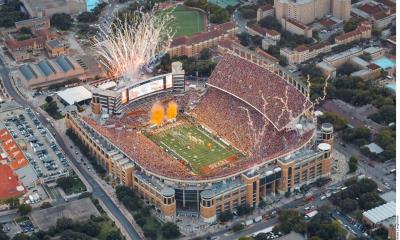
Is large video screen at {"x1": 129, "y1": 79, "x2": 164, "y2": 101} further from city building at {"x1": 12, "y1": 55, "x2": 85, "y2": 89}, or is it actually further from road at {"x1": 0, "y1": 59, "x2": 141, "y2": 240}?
city building at {"x1": 12, "y1": 55, "x2": 85, "y2": 89}

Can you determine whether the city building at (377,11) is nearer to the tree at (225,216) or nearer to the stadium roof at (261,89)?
the stadium roof at (261,89)

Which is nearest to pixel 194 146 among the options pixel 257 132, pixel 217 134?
pixel 217 134

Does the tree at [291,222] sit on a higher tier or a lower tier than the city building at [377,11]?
lower

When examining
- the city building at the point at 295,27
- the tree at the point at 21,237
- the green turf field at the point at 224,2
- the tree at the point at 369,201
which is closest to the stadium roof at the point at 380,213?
the tree at the point at 369,201

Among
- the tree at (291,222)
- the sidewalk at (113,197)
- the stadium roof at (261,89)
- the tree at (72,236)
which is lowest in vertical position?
the sidewalk at (113,197)

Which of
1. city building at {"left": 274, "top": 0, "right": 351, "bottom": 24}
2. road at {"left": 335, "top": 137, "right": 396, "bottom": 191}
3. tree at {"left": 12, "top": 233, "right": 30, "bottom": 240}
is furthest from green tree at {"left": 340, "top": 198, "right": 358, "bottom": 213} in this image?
city building at {"left": 274, "top": 0, "right": 351, "bottom": 24}

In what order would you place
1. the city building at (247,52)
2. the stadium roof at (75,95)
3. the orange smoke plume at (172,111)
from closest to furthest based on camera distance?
the orange smoke plume at (172,111) < the stadium roof at (75,95) < the city building at (247,52)

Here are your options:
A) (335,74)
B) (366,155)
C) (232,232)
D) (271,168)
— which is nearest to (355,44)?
(335,74)
